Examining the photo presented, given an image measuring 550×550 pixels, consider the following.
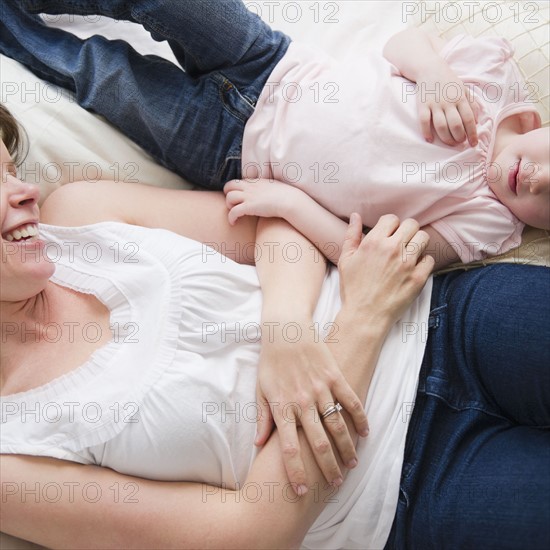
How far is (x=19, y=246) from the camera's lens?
0.98 metres

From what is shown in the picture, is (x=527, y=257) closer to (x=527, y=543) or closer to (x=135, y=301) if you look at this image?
(x=527, y=543)

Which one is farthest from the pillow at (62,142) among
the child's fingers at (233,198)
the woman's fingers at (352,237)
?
the woman's fingers at (352,237)

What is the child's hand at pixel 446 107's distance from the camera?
1123 mm

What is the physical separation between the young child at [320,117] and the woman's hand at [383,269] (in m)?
0.05

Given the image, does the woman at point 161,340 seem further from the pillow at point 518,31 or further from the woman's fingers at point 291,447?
the pillow at point 518,31

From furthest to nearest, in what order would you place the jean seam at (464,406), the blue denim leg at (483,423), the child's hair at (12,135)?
the child's hair at (12,135)
the jean seam at (464,406)
the blue denim leg at (483,423)

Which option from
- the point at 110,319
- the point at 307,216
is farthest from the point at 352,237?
the point at 110,319

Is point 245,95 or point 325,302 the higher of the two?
point 245,95

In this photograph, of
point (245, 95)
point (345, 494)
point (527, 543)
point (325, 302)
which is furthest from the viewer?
point (245, 95)

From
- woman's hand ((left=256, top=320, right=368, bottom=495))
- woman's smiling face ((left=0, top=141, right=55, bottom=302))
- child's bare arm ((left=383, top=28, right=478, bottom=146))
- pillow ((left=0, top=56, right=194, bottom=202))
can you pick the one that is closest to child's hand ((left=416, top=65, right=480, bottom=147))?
child's bare arm ((left=383, top=28, right=478, bottom=146))

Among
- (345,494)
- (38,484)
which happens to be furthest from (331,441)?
(38,484)

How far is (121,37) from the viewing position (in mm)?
1427

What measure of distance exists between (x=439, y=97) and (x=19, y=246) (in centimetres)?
73

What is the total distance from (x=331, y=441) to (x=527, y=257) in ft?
1.68
